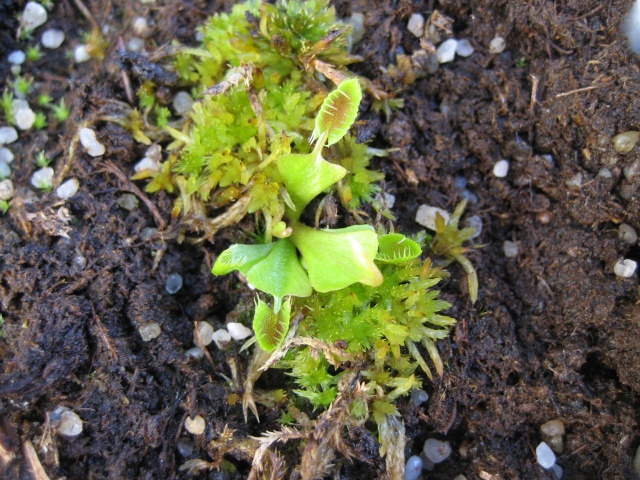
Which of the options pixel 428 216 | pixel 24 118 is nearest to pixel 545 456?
pixel 428 216

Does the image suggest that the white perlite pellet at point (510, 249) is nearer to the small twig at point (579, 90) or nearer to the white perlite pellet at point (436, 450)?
the small twig at point (579, 90)

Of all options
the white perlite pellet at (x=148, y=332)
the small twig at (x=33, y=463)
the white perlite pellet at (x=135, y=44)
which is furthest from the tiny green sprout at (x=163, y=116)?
the small twig at (x=33, y=463)

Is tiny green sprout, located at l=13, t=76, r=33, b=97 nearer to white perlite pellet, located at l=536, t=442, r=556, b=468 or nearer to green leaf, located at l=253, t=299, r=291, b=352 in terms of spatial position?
green leaf, located at l=253, t=299, r=291, b=352

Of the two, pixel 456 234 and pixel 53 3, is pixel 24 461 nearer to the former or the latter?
pixel 456 234

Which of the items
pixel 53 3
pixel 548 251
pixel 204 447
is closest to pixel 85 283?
pixel 204 447

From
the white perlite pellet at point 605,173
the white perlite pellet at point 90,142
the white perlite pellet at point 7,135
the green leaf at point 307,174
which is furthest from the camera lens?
the white perlite pellet at point 7,135

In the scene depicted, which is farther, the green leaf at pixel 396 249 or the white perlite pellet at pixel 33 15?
the white perlite pellet at pixel 33 15
